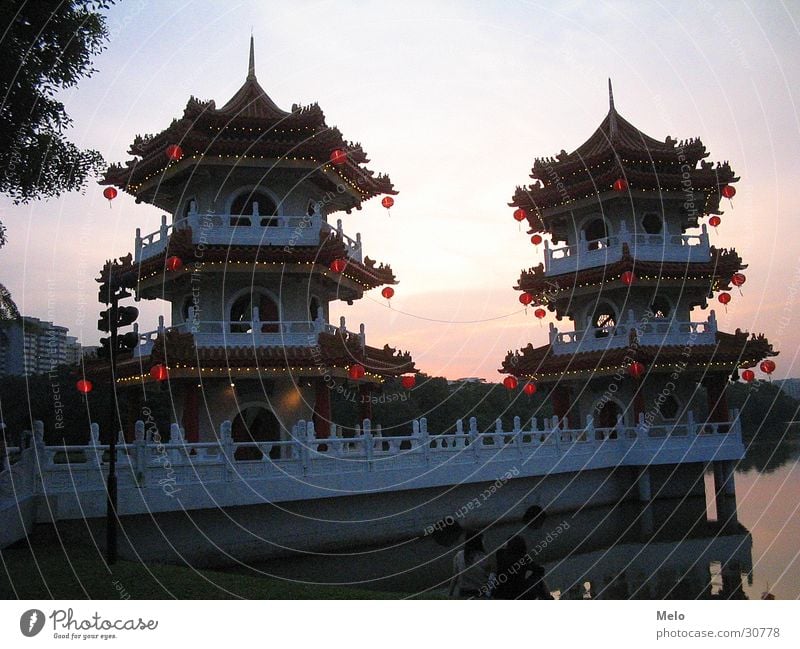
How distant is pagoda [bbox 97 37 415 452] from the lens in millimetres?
16203

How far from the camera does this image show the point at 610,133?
22734mm

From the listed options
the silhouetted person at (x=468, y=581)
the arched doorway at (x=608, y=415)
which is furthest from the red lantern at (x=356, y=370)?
the arched doorway at (x=608, y=415)

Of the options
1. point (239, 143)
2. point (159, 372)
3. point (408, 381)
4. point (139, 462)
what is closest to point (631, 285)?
point (408, 381)

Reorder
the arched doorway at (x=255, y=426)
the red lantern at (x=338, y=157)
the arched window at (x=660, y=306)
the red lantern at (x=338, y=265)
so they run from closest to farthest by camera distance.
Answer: the red lantern at (x=338, y=265) → the arched doorway at (x=255, y=426) → the red lantern at (x=338, y=157) → the arched window at (x=660, y=306)

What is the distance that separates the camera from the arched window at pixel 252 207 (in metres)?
17.7

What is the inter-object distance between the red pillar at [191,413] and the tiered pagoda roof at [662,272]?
11427 mm

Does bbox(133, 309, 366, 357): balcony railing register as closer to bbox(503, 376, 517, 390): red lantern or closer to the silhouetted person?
bbox(503, 376, 517, 390): red lantern

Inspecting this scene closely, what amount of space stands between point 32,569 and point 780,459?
39924 mm

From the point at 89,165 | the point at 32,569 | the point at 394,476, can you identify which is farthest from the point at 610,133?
the point at 32,569

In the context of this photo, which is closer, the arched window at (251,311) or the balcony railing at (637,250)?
the arched window at (251,311)

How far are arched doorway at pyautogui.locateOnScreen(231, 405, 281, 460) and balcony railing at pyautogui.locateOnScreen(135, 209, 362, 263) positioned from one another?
3851 mm
